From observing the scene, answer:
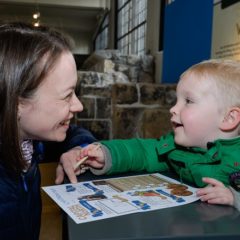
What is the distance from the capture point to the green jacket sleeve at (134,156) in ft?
2.66

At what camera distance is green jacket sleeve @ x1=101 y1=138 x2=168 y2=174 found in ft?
2.66

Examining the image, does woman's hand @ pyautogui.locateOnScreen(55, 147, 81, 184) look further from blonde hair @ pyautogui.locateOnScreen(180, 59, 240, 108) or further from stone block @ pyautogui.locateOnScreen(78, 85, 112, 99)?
stone block @ pyautogui.locateOnScreen(78, 85, 112, 99)

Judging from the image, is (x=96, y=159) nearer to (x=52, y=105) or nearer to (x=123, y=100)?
(x=52, y=105)

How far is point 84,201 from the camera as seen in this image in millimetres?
580

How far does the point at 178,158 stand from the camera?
32.2 inches

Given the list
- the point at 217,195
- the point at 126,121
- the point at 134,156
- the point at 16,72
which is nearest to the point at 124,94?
the point at 126,121

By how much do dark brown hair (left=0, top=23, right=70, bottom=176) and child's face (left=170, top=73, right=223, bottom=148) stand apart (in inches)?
11.6

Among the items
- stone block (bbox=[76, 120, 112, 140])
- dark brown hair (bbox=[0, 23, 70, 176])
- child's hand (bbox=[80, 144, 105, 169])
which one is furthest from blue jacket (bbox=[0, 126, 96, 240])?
stone block (bbox=[76, 120, 112, 140])

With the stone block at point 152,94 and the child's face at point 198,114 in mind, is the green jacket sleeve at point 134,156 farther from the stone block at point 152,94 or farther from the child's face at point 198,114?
the stone block at point 152,94

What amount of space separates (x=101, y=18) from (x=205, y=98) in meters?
7.98

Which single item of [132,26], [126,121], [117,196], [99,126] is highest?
[132,26]

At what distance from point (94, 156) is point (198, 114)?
0.80ft

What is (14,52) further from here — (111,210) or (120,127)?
(120,127)

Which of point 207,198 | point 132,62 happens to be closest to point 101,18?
point 132,62
